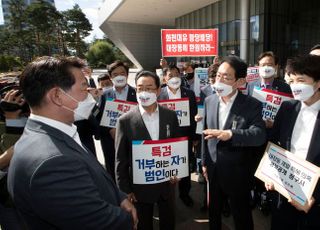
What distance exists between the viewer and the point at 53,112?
4.34 ft

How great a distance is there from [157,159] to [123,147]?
0.31 meters

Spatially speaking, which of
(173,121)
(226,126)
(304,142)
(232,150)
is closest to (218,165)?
(232,150)

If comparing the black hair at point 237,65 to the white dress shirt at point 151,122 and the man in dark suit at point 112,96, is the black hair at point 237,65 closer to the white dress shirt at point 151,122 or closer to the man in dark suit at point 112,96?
the white dress shirt at point 151,122

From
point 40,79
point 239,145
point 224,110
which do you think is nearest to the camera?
point 40,79

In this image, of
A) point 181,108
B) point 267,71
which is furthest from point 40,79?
point 267,71

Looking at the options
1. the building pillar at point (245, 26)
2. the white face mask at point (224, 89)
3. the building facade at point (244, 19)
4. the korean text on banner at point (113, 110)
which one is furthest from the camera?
the building facade at point (244, 19)

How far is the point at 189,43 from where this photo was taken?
6.25 metres

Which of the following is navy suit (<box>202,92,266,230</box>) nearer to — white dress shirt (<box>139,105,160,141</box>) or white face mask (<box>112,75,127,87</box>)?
white dress shirt (<box>139,105,160,141</box>)

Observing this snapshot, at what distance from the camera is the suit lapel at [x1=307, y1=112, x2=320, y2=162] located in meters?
1.90

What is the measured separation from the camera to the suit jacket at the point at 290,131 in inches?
75.0

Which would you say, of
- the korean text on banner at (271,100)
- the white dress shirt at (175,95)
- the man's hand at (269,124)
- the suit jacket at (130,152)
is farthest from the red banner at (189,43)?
the suit jacket at (130,152)

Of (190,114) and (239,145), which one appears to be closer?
(239,145)

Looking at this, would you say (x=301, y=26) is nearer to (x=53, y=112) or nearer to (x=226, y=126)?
(x=226, y=126)

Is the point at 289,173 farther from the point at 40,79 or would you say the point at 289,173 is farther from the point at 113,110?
the point at 113,110
